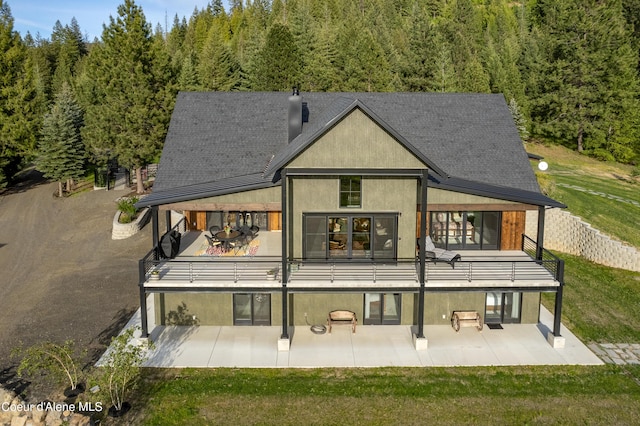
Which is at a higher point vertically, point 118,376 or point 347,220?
point 347,220

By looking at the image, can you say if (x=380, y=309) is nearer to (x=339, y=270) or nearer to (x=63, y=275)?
(x=339, y=270)

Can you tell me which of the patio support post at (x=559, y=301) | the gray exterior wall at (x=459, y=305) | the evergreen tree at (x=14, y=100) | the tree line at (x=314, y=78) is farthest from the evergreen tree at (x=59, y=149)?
the patio support post at (x=559, y=301)

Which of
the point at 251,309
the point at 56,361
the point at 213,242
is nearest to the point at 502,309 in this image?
the point at 251,309

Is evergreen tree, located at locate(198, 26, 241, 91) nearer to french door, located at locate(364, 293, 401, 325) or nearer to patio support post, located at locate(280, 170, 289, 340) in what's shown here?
patio support post, located at locate(280, 170, 289, 340)

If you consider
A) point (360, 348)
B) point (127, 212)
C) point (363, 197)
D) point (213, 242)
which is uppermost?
point (363, 197)

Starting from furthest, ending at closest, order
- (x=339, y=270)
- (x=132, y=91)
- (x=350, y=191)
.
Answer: (x=132, y=91)
(x=350, y=191)
(x=339, y=270)

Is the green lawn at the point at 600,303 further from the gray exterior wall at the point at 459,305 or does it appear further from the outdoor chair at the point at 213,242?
the outdoor chair at the point at 213,242

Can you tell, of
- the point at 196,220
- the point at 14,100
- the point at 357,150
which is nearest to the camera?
the point at 357,150
